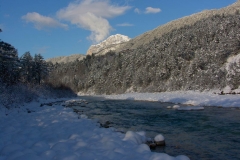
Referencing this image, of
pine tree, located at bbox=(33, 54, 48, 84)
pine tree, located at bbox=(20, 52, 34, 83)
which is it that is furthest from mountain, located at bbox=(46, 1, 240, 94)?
pine tree, located at bbox=(20, 52, 34, 83)

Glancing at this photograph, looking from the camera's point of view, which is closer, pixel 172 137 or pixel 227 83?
pixel 172 137

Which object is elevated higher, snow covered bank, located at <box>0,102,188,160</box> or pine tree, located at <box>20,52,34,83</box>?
pine tree, located at <box>20,52,34,83</box>

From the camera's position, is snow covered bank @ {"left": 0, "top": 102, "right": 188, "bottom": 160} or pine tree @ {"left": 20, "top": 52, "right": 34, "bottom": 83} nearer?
snow covered bank @ {"left": 0, "top": 102, "right": 188, "bottom": 160}

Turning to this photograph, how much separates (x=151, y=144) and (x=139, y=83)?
65881mm

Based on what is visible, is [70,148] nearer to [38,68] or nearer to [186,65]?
[186,65]

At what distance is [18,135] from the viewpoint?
31.4ft

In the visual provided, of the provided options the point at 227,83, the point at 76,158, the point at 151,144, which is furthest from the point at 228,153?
the point at 227,83

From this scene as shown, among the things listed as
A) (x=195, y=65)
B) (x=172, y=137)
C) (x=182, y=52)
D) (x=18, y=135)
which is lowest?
(x=172, y=137)

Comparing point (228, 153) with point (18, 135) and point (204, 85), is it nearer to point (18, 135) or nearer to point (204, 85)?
point (18, 135)

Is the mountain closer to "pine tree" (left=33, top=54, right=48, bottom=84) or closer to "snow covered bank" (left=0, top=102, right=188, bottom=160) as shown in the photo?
"pine tree" (left=33, top=54, right=48, bottom=84)

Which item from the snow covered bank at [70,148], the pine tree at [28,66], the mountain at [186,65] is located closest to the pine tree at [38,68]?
the pine tree at [28,66]

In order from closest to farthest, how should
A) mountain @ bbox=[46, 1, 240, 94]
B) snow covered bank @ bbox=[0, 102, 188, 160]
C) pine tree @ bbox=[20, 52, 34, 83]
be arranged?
snow covered bank @ bbox=[0, 102, 188, 160]
mountain @ bbox=[46, 1, 240, 94]
pine tree @ bbox=[20, 52, 34, 83]

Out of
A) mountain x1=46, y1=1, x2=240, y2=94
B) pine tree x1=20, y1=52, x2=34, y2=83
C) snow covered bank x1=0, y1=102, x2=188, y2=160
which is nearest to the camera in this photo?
snow covered bank x1=0, y1=102, x2=188, y2=160

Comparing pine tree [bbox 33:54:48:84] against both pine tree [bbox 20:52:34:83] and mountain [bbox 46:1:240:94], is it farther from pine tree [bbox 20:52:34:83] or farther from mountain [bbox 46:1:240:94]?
mountain [bbox 46:1:240:94]
